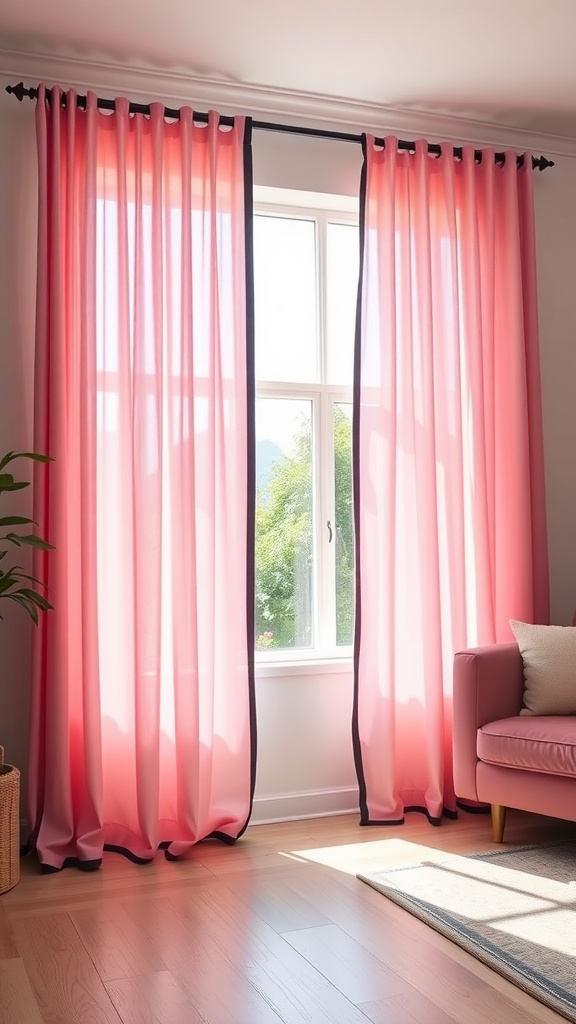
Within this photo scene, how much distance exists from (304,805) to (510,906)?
1184mm

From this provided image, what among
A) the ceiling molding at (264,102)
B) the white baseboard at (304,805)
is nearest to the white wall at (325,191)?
the white baseboard at (304,805)

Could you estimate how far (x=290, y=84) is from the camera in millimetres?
3703

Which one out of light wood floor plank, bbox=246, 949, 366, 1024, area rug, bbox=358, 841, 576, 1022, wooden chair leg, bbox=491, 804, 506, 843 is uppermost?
wooden chair leg, bbox=491, 804, 506, 843

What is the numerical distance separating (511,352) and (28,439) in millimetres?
1968

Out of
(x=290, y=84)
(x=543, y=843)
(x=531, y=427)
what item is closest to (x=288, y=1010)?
(x=543, y=843)

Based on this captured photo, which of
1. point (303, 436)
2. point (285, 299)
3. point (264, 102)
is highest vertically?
point (264, 102)

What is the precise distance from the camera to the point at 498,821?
11.1 ft

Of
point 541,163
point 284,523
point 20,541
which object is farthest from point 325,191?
point 20,541

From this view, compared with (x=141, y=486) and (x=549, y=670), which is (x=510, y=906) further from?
(x=141, y=486)

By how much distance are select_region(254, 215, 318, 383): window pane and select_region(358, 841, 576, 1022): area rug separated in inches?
79.6

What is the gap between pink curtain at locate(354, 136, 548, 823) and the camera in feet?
12.2

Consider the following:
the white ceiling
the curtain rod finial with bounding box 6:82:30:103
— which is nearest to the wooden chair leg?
the white ceiling

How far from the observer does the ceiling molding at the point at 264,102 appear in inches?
136

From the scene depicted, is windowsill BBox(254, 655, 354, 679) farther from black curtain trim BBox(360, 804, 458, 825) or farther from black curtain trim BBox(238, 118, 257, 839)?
black curtain trim BBox(360, 804, 458, 825)
